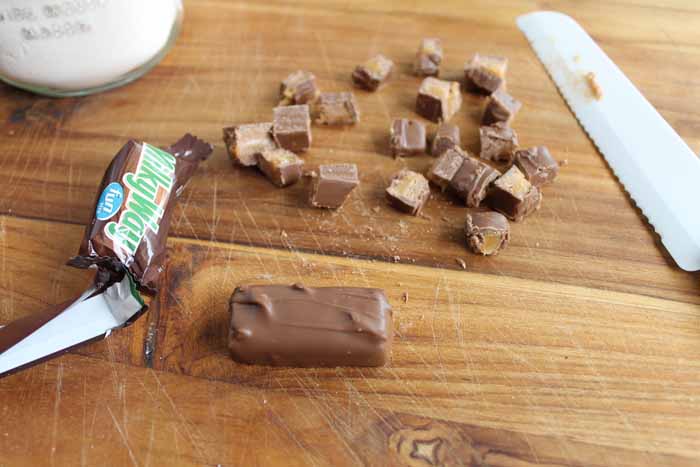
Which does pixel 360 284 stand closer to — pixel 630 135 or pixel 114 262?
pixel 114 262

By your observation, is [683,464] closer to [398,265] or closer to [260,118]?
[398,265]

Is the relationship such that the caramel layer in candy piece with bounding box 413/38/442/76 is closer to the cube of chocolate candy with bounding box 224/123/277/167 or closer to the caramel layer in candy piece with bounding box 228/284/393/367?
the cube of chocolate candy with bounding box 224/123/277/167

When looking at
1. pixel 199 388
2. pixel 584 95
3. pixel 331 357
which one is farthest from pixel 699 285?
pixel 199 388

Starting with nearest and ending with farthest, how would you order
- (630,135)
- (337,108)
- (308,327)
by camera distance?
(308,327) < (630,135) < (337,108)

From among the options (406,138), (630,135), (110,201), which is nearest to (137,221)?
(110,201)

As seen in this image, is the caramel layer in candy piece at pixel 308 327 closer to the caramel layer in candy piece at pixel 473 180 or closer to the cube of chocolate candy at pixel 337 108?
the caramel layer in candy piece at pixel 473 180

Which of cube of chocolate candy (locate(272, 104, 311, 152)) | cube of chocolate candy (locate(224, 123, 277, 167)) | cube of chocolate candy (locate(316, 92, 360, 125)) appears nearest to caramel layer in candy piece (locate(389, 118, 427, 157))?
cube of chocolate candy (locate(316, 92, 360, 125))
